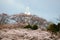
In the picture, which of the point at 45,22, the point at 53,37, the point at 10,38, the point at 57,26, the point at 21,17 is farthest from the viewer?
the point at 45,22

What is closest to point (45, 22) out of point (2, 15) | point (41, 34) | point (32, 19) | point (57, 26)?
point (32, 19)

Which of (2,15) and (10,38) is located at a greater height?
(2,15)

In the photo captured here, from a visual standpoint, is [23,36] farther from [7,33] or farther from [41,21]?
[41,21]

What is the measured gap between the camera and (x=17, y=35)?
44.5 ft

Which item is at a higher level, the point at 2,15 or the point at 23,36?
the point at 2,15

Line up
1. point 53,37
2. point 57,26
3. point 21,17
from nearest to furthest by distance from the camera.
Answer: point 53,37 → point 57,26 → point 21,17

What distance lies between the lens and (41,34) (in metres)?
14.3

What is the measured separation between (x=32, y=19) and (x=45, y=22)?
2.48 m

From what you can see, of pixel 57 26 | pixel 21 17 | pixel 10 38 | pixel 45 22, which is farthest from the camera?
pixel 45 22

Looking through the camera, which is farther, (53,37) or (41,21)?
(41,21)

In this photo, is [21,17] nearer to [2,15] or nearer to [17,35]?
[2,15]

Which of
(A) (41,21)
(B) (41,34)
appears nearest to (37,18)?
(A) (41,21)

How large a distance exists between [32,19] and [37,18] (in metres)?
1.07

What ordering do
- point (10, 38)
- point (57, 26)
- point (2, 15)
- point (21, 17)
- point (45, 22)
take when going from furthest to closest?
1. point (45, 22)
2. point (21, 17)
3. point (2, 15)
4. point (57, 26)
5. point (10, 38)
